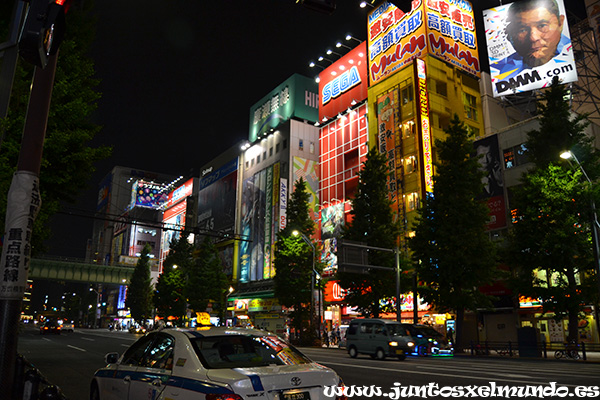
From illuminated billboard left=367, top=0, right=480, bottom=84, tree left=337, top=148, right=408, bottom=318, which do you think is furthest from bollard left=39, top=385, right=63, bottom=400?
illuminated billboard left=367, top=0, right=480, bottom=84

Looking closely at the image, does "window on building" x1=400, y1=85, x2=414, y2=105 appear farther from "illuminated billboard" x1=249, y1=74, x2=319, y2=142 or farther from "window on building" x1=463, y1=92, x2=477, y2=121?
"illuminated billboard" x1=249, y1=74, x2=319, y2=142

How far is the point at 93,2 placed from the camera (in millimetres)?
14258

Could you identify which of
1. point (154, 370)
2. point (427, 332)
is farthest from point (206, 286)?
point (154, 370)

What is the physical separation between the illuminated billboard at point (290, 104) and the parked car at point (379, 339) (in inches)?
1873

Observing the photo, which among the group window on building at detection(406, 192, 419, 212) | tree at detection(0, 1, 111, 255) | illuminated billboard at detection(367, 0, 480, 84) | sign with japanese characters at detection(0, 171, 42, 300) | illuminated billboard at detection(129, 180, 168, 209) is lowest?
sign with japanese characters at detection(0, 171, 42, 300)

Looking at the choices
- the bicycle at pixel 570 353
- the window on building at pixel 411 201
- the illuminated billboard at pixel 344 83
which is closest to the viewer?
the bicycle at pixel 570 353

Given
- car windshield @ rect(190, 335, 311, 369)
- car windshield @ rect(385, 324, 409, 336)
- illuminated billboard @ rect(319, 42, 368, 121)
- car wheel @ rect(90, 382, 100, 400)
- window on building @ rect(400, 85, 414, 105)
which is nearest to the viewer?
car windshield @ rect(190, 335, 311, 369)

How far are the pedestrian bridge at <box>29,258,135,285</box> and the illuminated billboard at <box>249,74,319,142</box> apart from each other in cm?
3100

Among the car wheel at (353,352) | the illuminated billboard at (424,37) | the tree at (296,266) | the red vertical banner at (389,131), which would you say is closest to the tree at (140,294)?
the tree at (296,266)

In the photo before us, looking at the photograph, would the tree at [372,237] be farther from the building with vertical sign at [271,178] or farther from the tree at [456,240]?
the building with vertical sign at [271,178]

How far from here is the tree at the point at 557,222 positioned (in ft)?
71.7

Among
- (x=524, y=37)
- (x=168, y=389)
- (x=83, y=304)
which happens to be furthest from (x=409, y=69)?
(x=83, y=304)

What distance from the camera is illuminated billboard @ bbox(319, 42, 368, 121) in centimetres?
5359

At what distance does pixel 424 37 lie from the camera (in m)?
43.4
